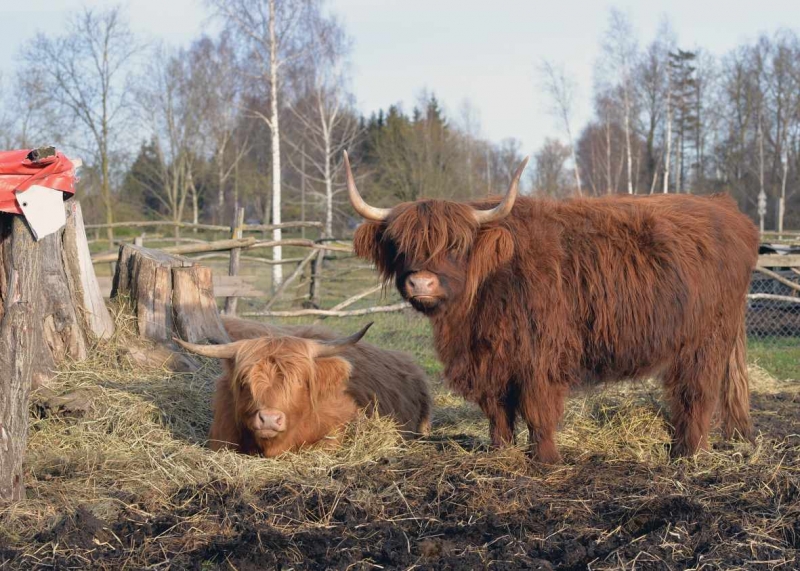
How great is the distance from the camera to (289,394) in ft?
14.3

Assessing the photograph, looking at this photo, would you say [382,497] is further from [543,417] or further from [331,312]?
[331,312]

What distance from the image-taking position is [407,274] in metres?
4.31

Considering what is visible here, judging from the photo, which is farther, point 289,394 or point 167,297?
point 167,297

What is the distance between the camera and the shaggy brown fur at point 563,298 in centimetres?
434

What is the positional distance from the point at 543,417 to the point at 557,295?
657mm

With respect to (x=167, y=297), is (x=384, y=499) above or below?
below

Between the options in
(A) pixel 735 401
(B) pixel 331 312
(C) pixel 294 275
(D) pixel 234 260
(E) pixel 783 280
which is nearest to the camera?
(A) pixel 735 401

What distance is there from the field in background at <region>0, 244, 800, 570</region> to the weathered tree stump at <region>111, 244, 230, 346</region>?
0.45m

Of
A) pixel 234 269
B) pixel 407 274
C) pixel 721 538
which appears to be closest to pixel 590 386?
pixel 407 274

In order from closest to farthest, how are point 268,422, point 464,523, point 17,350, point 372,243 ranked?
point 464,523, point 17,350, point 268,422, point 372,243

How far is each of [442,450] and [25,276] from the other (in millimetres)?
2397

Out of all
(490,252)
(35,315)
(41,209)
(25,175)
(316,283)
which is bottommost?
(316,283)

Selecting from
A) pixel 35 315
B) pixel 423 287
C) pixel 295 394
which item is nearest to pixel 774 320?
pixel 423 287

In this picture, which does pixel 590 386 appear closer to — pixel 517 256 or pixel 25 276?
pixel 517 256
